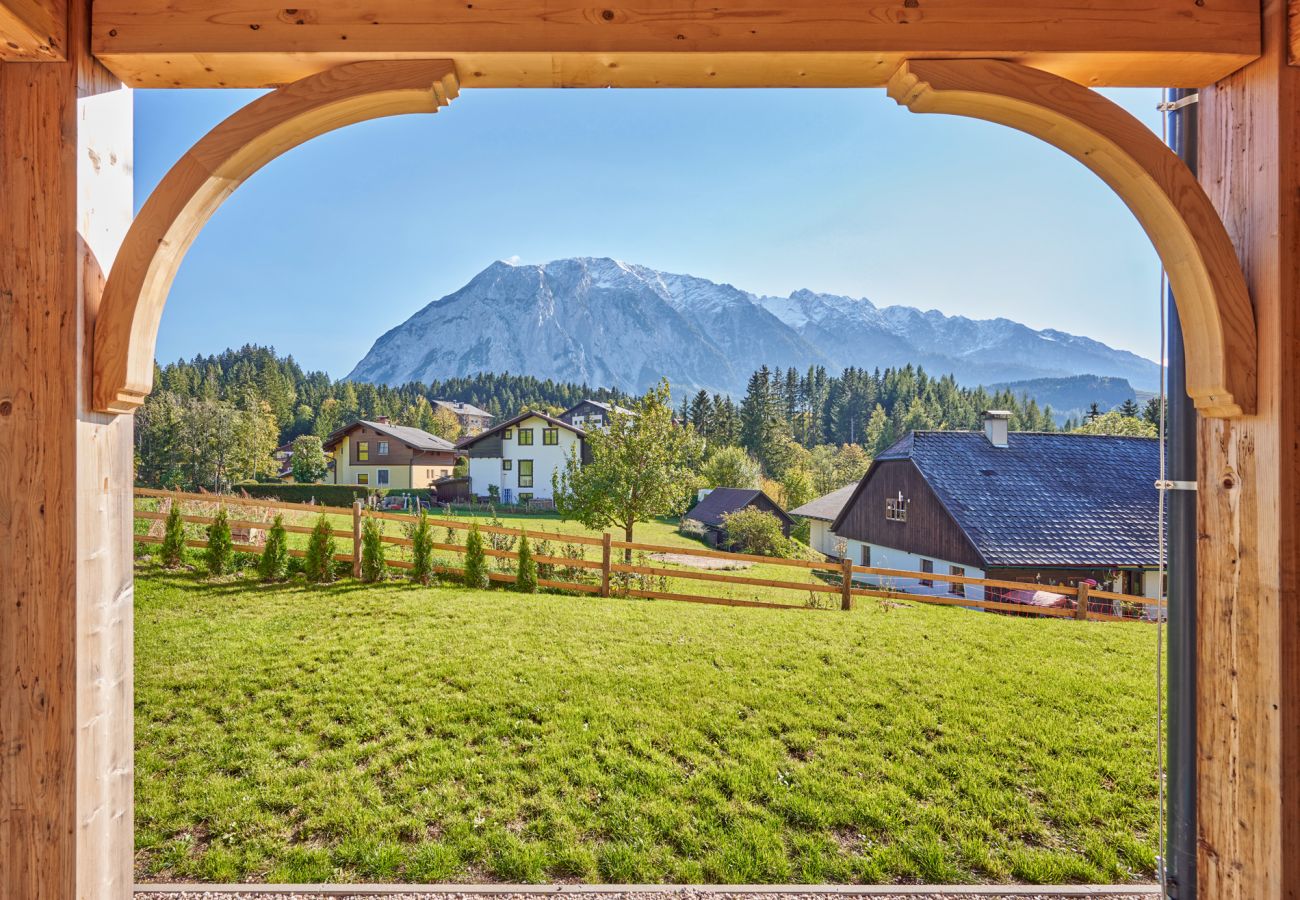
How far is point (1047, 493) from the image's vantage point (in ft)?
44.0

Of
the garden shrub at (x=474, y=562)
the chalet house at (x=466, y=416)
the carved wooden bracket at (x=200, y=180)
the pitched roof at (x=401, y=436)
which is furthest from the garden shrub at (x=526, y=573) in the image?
the chalet house at (x=466, y=416)

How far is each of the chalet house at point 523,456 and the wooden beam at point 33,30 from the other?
28.3 m

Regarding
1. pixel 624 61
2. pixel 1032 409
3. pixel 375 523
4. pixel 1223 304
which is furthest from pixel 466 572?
pixel 1032 409

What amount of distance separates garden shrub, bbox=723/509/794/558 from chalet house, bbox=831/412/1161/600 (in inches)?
123

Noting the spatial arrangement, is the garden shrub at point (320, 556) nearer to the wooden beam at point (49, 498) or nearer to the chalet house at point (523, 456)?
the wooden beam at point (49, 498)

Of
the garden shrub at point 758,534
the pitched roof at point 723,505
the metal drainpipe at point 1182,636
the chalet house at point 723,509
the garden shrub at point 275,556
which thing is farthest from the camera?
the pitched roof at point 723,505

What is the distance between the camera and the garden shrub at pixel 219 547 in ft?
22.9

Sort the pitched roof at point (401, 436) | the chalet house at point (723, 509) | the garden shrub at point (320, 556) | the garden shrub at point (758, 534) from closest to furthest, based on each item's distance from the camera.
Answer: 1. the garden shrub at point (320, 556)
2. the garden shrub at point (758, 534)
3. the chalet house at point (723, 509)
4. the pitched roof at point (401, 436)

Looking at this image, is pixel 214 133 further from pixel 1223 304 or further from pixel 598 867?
pixel 598 867

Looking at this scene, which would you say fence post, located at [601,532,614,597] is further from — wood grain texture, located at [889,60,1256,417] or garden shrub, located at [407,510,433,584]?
wood grain texture, located at [889,60,1256,417]

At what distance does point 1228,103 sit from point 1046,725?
3.70 metres

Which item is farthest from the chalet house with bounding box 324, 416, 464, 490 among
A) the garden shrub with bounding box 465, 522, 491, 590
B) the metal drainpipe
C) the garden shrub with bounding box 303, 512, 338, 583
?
the metal drainpipe

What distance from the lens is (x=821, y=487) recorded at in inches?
1414

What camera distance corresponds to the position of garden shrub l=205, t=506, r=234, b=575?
6973 millimetres
